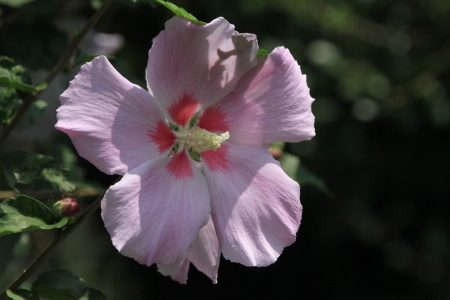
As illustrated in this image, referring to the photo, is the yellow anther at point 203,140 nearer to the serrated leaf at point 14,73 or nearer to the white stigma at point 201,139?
the white stigma at point 201,139

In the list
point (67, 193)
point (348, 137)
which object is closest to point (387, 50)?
point (348, 137)

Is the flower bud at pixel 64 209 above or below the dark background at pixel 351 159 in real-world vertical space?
above

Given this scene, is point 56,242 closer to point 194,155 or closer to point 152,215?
point 152,215

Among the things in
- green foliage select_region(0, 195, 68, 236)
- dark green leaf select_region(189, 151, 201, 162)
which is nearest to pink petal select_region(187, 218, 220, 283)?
dark green leaf select_region(189, 151, 201, 162)

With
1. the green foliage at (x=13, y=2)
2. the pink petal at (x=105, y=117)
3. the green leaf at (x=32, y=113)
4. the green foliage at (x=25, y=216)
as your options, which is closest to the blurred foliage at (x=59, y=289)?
the green foliage at (x=25, y=216)

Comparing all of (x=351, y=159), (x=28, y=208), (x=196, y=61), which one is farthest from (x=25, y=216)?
(x=351, y=159)

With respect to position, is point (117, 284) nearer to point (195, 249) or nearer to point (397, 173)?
point (397, 173)
